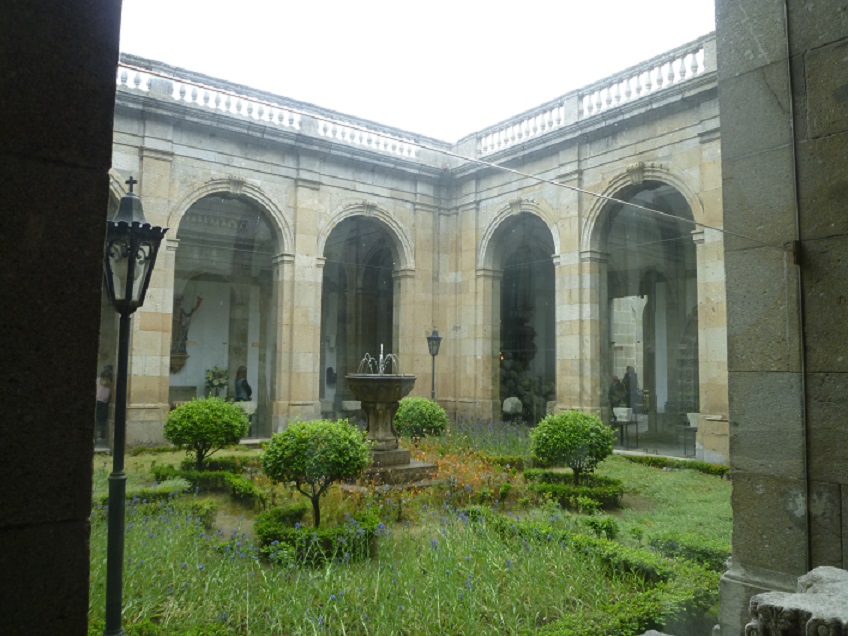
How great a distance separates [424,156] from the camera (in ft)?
49.2

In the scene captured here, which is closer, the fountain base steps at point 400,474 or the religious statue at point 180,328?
the fountain base steps at point 400,474

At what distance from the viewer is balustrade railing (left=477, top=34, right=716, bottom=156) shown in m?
10.4

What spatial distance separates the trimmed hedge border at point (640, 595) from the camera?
143 inches

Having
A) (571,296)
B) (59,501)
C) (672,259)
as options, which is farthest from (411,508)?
(672,259)

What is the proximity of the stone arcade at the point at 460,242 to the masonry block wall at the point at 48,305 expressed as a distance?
7488mm

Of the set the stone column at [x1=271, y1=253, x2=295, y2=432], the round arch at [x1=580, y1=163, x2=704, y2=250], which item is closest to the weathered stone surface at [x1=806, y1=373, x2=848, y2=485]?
the round arch at [x1=580, y1=163, x2=704, y2=250]

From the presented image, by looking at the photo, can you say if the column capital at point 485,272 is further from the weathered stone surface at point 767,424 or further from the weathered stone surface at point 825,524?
the weathered stone surface at point 825,524

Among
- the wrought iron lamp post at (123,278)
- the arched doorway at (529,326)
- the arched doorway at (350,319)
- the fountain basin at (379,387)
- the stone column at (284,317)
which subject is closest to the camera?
the wrought iron lamp post at (123,278)

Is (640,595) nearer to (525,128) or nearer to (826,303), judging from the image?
(826,303)

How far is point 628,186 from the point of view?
37.7 ft

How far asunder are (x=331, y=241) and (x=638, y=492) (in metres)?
10.4

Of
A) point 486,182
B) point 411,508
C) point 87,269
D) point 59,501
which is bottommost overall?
point 411,508

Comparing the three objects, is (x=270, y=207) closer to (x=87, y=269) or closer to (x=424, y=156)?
(x=424, y=156)

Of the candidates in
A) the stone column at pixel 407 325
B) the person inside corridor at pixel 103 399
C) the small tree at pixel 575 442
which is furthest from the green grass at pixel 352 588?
the stone column at pixel 407 325
